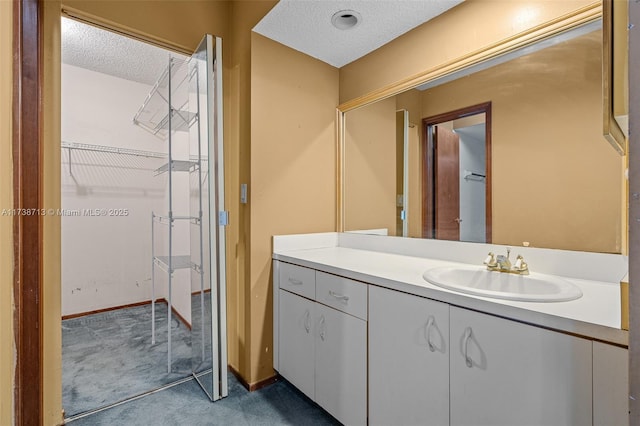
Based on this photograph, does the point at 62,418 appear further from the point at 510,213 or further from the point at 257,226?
the point at 510,213

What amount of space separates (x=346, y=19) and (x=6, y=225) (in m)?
1.73

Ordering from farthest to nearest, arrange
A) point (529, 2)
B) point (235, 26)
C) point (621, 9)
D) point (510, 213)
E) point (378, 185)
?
point (378, 185)
point (235, 26)
point (510, 213)
point (529, 2)
point (621, 9)

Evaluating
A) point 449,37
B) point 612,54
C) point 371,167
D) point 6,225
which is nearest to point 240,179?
point 371,167

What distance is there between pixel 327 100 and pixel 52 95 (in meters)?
1.52

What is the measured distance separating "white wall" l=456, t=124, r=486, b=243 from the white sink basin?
200 millimetres

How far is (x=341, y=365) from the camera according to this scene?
58.2 inches

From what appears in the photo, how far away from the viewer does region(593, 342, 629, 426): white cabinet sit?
75 centimetres

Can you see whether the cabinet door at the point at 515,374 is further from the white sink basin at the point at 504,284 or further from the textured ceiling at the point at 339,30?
the textured ceiling at the point at 339,30

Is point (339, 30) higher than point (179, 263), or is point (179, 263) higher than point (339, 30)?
point (339, 30)

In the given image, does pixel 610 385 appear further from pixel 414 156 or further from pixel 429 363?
pixel 414 156

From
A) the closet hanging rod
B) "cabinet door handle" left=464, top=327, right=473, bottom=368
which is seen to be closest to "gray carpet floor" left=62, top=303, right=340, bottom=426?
"cabinet door handle" left=464, top=327, right=473, bottom=368

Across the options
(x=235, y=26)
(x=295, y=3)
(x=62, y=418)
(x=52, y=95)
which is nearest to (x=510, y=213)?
(x=295, y=3)

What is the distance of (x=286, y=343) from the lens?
1.83 metres

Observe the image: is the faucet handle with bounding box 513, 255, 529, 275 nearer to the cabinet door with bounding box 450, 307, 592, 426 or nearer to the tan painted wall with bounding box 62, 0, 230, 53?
the cabinet door with bounding box 450, 307, 592, 426
